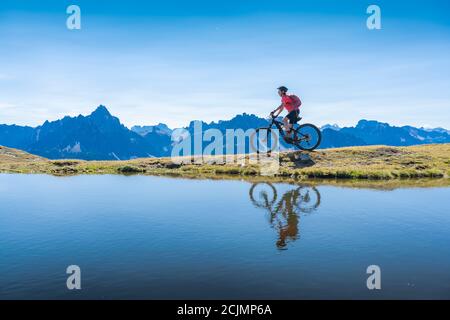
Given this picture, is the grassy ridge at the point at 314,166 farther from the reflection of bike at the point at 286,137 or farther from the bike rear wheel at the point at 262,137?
the reflection of bike at the point at 286,137

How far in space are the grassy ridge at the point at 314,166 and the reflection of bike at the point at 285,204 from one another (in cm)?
1078

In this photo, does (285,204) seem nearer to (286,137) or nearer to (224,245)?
(224,245)

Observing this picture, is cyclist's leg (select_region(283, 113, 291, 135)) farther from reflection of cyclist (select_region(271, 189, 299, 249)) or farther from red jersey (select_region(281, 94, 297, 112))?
reflection of cyclist (select_region(271, 189, 299, 249))

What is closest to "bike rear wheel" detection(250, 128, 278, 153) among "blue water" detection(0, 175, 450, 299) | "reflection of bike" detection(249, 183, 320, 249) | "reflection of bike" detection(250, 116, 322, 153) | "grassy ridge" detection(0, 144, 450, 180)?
"reflection of bike" detection(250, 116, 322, 153)

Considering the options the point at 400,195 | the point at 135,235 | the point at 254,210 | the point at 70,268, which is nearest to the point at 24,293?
the point at 70,268

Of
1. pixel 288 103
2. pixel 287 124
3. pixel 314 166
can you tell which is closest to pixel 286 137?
pixel 287 124

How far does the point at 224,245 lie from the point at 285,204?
9.39 metres

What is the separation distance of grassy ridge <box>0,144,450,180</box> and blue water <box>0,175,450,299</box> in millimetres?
14300

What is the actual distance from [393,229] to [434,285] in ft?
21.7

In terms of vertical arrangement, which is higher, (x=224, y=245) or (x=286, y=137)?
(x=286, y=137)

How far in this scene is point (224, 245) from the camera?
1427 cm

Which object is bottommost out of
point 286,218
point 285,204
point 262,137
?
point 286,218

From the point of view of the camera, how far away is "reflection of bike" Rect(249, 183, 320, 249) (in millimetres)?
16562

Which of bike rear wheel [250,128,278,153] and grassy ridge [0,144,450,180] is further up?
bike rear wheel [250,128,278,153]
